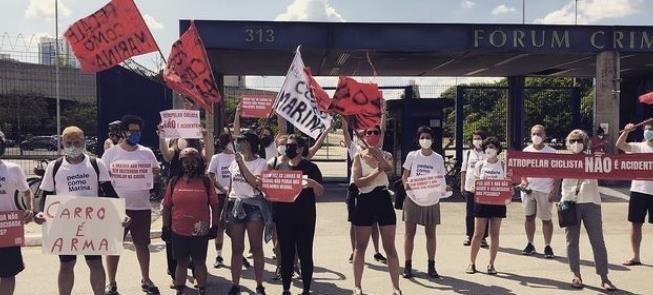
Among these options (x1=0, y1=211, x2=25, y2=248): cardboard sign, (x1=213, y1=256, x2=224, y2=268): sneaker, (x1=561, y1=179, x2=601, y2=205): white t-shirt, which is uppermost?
(x1=561, y1=179, x2=601, y2=205): white t-shirt

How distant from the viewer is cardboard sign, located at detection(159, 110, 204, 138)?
21.1 feet

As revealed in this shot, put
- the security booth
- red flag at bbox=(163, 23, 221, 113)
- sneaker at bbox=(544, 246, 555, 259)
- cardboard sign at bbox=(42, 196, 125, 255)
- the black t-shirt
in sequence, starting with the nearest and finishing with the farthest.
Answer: cardboard sign at bbox=(42, 196, 125, 255) < the black t-shirt < red flag at bbox=(163, 23, 221, 113) < sneaker at bbox=(544, 246, 555, 259) < the security booth

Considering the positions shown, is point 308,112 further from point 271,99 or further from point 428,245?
point 271,99

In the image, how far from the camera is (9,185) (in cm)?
472

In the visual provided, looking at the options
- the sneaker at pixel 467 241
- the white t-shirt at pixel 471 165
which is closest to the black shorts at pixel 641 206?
the white t-shirt at pixel 471 165

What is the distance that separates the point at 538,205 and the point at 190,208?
196 inches

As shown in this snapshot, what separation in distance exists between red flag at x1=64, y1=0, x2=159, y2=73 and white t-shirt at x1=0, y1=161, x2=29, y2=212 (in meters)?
1.87

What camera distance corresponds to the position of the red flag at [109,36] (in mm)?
6332

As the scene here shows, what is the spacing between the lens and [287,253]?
5.80 m

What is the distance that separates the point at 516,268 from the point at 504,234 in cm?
235

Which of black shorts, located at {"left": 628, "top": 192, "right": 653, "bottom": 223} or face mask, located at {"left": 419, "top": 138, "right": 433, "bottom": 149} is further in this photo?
black shorts, located at {"left": 628, "top": 192, "right": 653, "bottom": 223}

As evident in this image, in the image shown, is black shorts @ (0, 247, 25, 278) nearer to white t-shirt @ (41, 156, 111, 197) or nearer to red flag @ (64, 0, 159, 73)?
white t-shirt @ (41, 156, 111, 197)

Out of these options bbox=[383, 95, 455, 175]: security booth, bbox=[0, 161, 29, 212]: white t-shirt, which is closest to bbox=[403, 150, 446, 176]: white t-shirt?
bbox=[0, 161, 29, 212]: white t-shirt

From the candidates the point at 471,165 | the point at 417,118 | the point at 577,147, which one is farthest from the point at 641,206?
the point at 417,118
